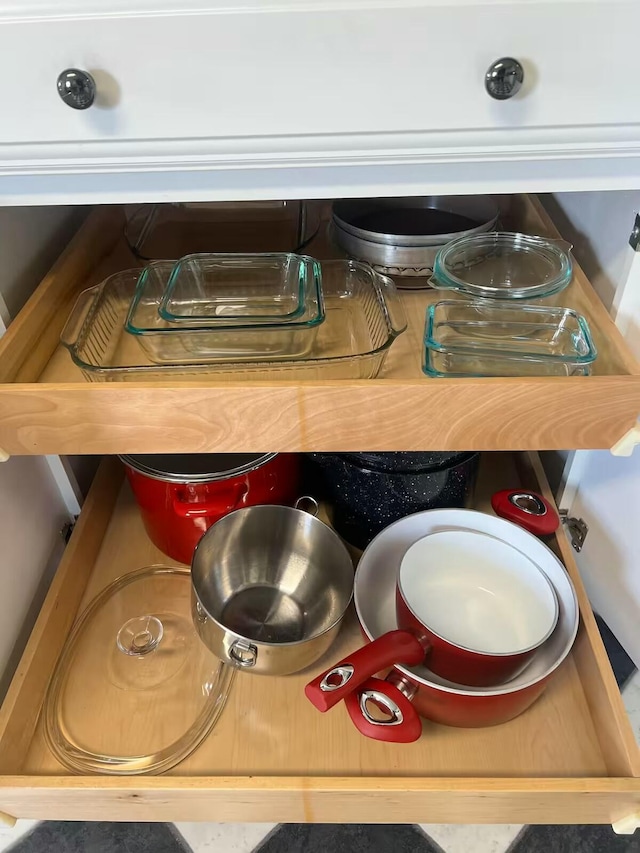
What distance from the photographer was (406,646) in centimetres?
68

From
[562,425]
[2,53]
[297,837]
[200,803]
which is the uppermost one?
[2,53]

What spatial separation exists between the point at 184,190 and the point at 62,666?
58cm

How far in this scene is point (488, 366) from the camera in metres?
0.67

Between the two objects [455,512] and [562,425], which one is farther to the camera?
[455,512]

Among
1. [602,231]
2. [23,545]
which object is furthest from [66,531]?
[602,231]

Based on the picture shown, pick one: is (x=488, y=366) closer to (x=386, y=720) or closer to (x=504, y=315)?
(x=504, y=315)

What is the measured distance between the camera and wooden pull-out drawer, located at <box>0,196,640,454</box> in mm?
605

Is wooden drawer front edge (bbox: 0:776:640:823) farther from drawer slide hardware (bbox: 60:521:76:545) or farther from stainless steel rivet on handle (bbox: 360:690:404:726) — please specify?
drawer slide hardware (bbox: 60:521:76:545)

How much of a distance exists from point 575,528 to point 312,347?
46 centimetres

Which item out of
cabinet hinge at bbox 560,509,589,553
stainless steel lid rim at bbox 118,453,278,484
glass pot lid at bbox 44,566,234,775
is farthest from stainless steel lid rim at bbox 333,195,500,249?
glass pot lid at bbox 44,566,234,775

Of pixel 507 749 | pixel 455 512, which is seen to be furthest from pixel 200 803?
pixel 455 512

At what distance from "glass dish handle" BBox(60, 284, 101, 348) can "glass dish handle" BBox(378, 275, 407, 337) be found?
1.09 ft

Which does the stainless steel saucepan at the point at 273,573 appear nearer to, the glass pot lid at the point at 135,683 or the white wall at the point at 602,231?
the glass pot lid at the point at 135,683

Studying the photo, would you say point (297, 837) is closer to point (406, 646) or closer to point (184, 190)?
point (406, 646)
